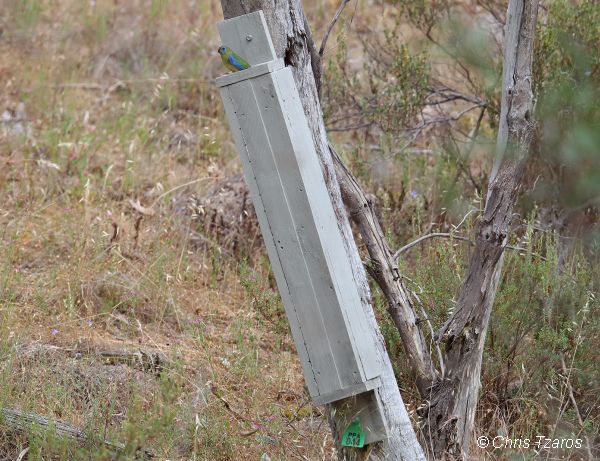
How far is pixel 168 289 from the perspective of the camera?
14.5 feet

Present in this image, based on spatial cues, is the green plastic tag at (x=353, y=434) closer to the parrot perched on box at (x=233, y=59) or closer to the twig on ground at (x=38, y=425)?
the twig on ground at (x=38, y=425)

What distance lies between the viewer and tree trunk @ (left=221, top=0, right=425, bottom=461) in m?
2.81

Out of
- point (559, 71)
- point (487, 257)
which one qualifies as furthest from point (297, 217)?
point (559, 71)

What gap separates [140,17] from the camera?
7.70m

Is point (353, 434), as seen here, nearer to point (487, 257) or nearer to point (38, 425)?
point (487, 257)

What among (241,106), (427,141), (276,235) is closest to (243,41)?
(241,106)

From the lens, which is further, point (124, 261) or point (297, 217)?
point (124, 261)

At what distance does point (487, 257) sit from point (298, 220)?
830 mm

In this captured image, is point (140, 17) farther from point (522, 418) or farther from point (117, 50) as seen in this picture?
point (522, 418)

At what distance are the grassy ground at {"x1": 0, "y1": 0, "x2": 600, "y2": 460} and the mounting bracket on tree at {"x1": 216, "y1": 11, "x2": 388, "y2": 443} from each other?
1.63ft

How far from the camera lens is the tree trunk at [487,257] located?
10.3 ft

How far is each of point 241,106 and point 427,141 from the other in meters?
3.38

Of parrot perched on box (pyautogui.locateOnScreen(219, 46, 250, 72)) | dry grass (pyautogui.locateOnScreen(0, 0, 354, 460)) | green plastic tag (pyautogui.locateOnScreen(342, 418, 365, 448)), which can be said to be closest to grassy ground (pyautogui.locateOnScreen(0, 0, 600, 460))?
dry grass (pyautogui.locateOnScreen(0, 0, 354, 460))

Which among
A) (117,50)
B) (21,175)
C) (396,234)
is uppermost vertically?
(117,50)
